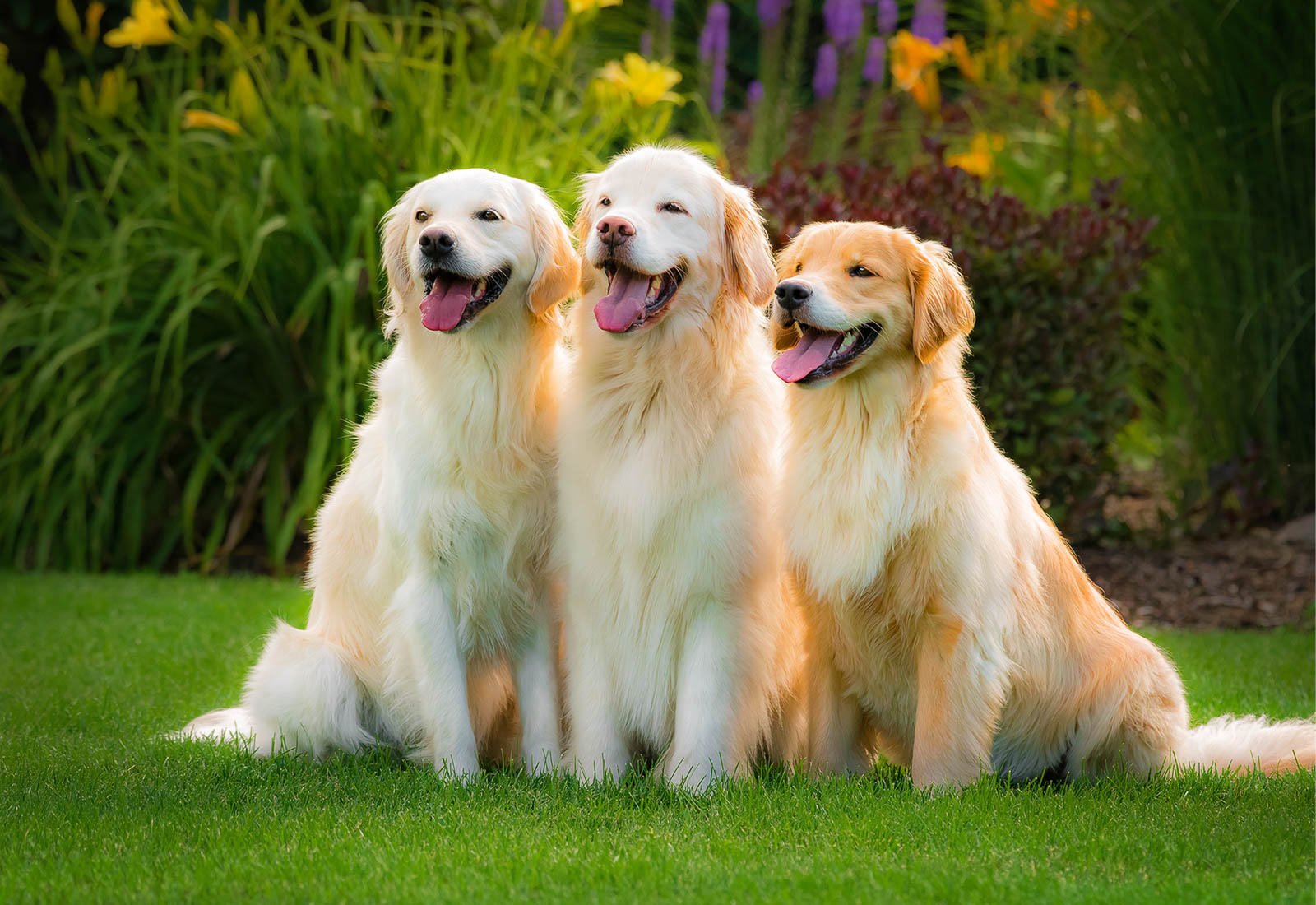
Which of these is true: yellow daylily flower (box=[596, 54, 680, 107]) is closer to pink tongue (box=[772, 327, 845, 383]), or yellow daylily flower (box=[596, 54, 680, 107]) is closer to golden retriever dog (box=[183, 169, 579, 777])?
golden retriever dog (box=[183, 169, 579, 777])

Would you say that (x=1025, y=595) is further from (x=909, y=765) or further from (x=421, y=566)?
(x=421, y=566)

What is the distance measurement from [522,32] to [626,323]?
12.5 ft

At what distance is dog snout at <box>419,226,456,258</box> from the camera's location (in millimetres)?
3402

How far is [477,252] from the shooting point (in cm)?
346

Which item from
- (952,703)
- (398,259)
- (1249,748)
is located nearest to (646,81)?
(398,259)

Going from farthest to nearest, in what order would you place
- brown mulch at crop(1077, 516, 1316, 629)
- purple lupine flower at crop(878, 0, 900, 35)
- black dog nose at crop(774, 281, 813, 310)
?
purple lupine flower at crop(878, 0, 900, 35) → brown mulch at crop(1077, 516, 1316, 629) → black dog nose at crop(774, 281, 813, 310)

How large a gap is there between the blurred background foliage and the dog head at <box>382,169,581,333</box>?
2406mm

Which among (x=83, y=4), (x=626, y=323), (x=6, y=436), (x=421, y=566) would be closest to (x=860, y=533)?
(x=626, y=323)

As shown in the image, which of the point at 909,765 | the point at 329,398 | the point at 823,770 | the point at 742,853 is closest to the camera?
the point at 742,853

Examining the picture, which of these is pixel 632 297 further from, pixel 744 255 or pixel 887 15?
pixel 887 15

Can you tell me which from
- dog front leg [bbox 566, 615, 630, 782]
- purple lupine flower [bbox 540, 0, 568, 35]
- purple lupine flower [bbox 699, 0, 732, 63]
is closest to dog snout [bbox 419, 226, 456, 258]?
dog front leg [bbox 566, 615, 630, 782]

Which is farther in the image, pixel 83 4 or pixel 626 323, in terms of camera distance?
pixel 83 4

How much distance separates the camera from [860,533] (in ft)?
10.8

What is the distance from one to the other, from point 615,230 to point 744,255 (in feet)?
1.30
